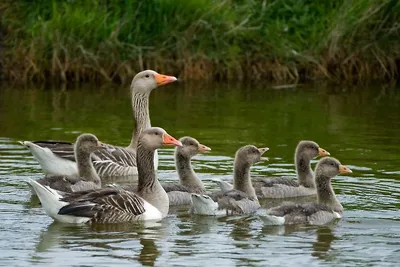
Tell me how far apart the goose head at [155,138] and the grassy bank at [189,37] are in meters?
14.1

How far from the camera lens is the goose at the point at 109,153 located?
17797mm

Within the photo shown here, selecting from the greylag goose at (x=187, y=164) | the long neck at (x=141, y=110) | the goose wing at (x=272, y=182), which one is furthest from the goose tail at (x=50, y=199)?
the long neck at (x=141, y=110)

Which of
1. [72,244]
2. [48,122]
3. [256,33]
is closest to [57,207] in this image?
[72,244]

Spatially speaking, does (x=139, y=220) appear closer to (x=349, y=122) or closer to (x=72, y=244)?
(x=72, y=244)

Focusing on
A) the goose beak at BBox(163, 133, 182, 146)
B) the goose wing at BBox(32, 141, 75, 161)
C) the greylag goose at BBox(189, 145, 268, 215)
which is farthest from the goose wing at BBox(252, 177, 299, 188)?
the goose wing at BBox(32, 141, 75, 161)

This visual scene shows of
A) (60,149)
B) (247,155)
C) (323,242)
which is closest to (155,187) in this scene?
(247,155)

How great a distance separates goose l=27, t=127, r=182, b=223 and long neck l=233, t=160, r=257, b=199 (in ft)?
4.30

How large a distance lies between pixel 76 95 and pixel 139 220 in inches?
556

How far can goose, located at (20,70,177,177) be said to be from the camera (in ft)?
58.4

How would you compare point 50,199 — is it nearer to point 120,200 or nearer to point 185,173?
point 120,200

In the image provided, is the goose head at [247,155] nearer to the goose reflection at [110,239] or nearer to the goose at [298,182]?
the goose at [298,182]

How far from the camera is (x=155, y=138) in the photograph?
15.0m

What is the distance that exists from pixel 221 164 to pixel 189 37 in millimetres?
11033

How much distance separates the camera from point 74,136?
72.3ft
